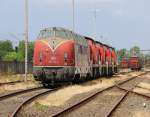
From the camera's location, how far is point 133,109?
15594 millimetres

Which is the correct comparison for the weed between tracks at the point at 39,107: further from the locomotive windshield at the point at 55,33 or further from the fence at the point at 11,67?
the fence at the point at 11,67

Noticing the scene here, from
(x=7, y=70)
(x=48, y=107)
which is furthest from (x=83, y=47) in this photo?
(x=7, y=70)

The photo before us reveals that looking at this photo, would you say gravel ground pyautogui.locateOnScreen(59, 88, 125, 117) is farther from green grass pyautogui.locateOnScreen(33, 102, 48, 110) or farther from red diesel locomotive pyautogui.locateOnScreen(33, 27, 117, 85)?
red diesel locomotive pyautogui.locateOnScreen(33, 27, 117, 85)

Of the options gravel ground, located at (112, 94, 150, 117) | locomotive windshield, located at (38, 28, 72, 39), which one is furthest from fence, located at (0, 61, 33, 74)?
gravel ground, located at (112, 94, 150, 117)

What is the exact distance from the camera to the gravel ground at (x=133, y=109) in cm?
1394

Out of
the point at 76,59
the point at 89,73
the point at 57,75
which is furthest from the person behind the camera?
the point at 89,73

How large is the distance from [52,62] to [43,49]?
0.91 metres

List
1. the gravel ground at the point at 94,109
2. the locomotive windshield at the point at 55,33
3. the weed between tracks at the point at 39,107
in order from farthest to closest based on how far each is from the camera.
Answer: the locomotive windshield at the point at 55,33
the weed between tracks at the point at 39,107
the gravel ground at the point at 94,109

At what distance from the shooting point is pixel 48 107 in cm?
1563

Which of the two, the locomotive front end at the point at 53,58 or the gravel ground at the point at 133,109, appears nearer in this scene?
the gravel ground at the point at 133,109

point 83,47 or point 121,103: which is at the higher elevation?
point 83,47

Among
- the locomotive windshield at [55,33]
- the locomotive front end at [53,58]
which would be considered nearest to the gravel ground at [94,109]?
the locomotive front end at [53,58]

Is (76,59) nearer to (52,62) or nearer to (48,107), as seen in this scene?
(52,62)

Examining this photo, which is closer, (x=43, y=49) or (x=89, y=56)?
(x=43, y=49)
